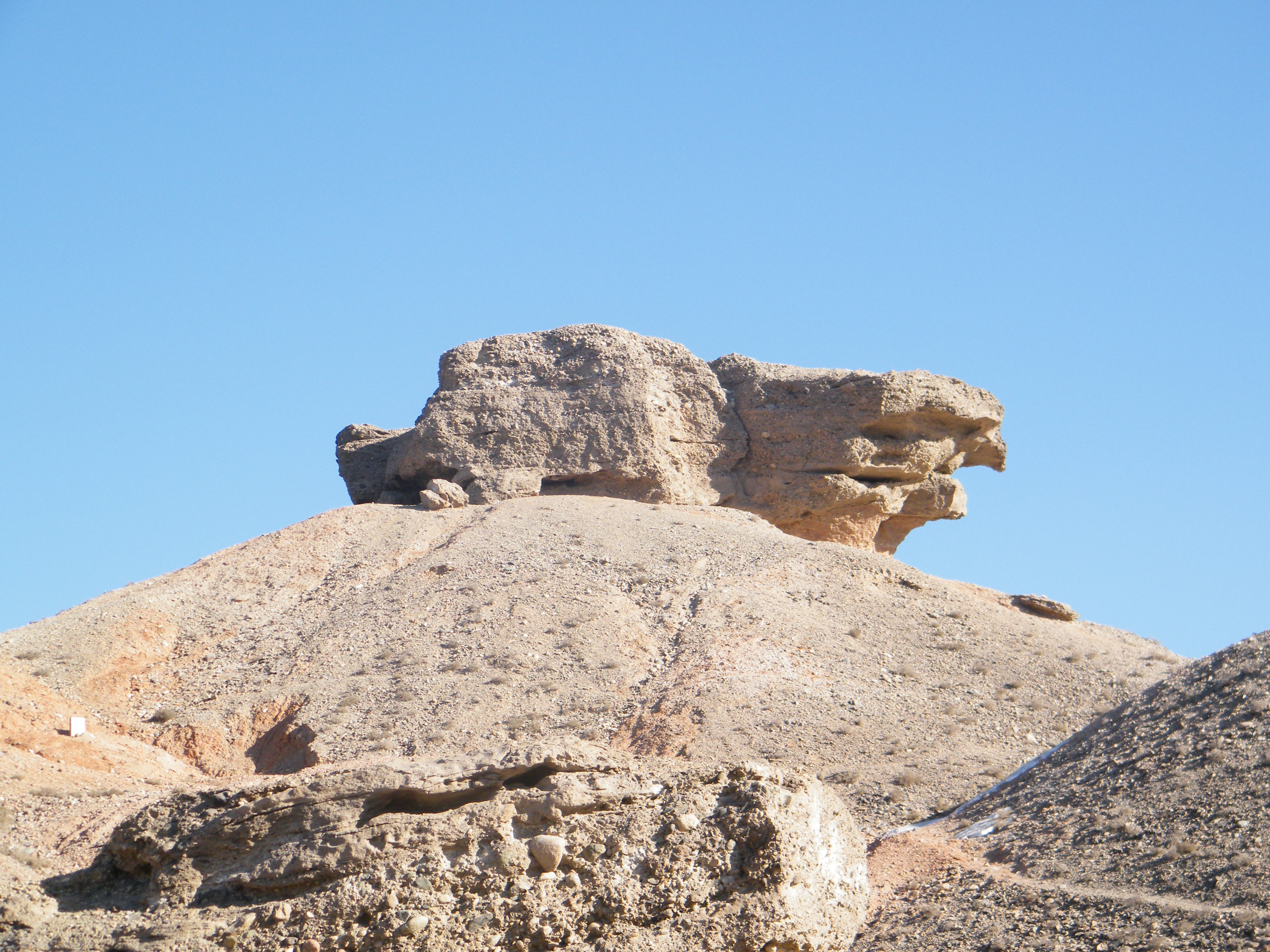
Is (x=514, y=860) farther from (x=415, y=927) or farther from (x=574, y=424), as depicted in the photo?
(x=574, y=424)

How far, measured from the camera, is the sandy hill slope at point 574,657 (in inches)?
655

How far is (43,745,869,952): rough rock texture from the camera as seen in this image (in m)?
9.19

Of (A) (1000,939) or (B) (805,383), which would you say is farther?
(B) (805,383)

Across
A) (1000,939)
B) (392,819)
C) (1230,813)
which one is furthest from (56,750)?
(1230,813)

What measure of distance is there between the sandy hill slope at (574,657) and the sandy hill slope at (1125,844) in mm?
2064

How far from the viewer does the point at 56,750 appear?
1611 cm

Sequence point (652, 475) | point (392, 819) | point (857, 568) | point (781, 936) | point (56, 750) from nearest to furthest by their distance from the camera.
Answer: point (781, 936) → point (392, 819) → point (56, 750) → point (857, 568) → point (652, 475)

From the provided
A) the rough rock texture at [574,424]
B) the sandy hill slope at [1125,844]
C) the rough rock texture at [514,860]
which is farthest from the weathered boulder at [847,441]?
the rough rock texture at [514,860]

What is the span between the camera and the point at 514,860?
9.44 m

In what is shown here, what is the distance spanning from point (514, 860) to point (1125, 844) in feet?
15.9

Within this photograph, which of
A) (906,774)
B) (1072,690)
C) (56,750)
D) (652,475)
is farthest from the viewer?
(652,475)

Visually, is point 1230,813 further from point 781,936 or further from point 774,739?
point 774,739

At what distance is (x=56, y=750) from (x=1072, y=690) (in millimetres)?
13420

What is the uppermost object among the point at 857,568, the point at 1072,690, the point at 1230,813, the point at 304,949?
the point at 857,568
